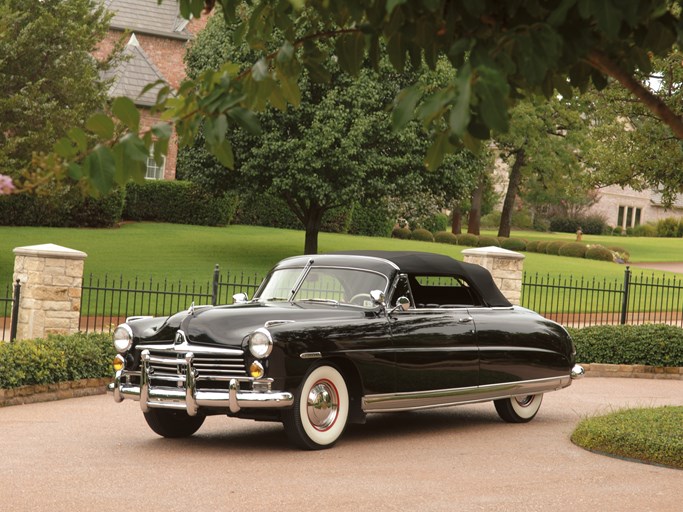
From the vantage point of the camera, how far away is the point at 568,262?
136 ft

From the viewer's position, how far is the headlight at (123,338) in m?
10.0

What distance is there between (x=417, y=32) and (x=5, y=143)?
66.2 feet

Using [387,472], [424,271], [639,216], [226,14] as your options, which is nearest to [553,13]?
[226,14]

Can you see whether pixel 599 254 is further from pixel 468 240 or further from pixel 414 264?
pixel 414 264

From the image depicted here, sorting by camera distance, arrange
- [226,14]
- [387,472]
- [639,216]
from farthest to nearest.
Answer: [639,216] < [387,472] < [226,14]

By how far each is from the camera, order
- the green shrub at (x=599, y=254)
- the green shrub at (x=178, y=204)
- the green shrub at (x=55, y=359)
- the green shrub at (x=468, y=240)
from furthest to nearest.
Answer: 1. the green shrub at (x=468, y=240)
2. the green shrub at (x=599, y=254)
3. the green shrub at (x=178, y=204)
4. the green shrub at (x=55, y=359)

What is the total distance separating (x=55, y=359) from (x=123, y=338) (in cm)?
312

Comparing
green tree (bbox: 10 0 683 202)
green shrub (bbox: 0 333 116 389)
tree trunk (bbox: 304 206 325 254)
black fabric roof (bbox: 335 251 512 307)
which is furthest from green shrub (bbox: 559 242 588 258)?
green tree (bbox: 10 0 683 202)

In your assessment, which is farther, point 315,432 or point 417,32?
point 315,432

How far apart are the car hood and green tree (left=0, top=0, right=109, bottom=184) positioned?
1439 centimetres

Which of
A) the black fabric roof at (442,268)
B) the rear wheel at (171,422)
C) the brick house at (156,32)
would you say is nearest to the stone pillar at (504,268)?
the black fabric roof at (442,268)

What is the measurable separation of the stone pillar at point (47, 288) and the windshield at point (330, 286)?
5019 mm

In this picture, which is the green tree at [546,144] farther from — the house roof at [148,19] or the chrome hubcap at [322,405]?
the chrome hubcap at [322,405]

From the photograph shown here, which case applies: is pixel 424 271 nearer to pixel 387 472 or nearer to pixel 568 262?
pixel 387 472
